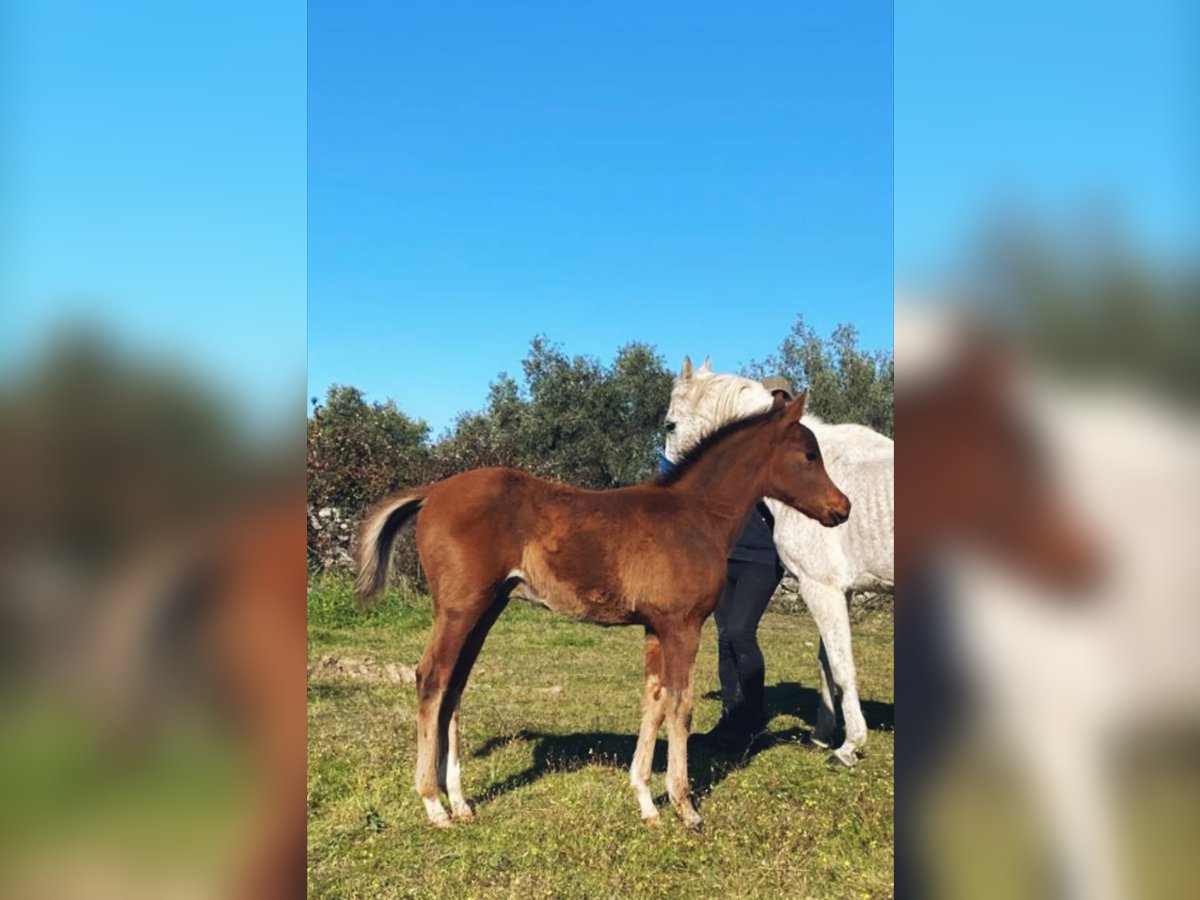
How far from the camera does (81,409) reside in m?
0.94

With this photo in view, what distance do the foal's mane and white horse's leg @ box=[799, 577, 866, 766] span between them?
1644 mm

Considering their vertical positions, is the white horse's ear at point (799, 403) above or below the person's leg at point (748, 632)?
above

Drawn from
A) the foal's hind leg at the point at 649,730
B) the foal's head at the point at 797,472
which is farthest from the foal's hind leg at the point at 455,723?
the foal's head at the point at 797,472

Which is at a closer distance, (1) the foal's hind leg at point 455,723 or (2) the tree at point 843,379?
(1) the foal's hind leg at point 455,723

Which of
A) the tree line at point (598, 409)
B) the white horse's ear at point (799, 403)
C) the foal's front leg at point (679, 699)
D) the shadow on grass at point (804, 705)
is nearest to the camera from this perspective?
the foal's front leg at point (679, 699)

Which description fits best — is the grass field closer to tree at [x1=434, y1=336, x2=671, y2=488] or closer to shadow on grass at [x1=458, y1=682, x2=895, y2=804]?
shadow on grass at [x1=458, y1=682, x2=895, y2=804]

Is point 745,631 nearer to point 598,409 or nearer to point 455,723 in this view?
point 455,723

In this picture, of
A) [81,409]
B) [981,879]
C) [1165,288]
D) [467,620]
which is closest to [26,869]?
[81,409]

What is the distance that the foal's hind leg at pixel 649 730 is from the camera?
459cm

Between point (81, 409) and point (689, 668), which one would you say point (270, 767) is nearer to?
point (81, 409)

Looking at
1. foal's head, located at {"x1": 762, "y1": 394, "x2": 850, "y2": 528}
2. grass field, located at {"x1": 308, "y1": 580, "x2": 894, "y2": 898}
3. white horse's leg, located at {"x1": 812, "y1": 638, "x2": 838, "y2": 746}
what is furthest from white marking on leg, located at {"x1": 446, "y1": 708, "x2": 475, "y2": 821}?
white horse's leg, located at {"x1": 812, "y1": 638, "x2": 838, "y2": 746}

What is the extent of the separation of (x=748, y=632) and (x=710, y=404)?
5.54 feet

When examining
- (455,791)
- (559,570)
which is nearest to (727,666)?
(559,570)

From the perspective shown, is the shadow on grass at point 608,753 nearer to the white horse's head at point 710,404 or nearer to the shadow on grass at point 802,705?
the shadow on grass at point 802,705
